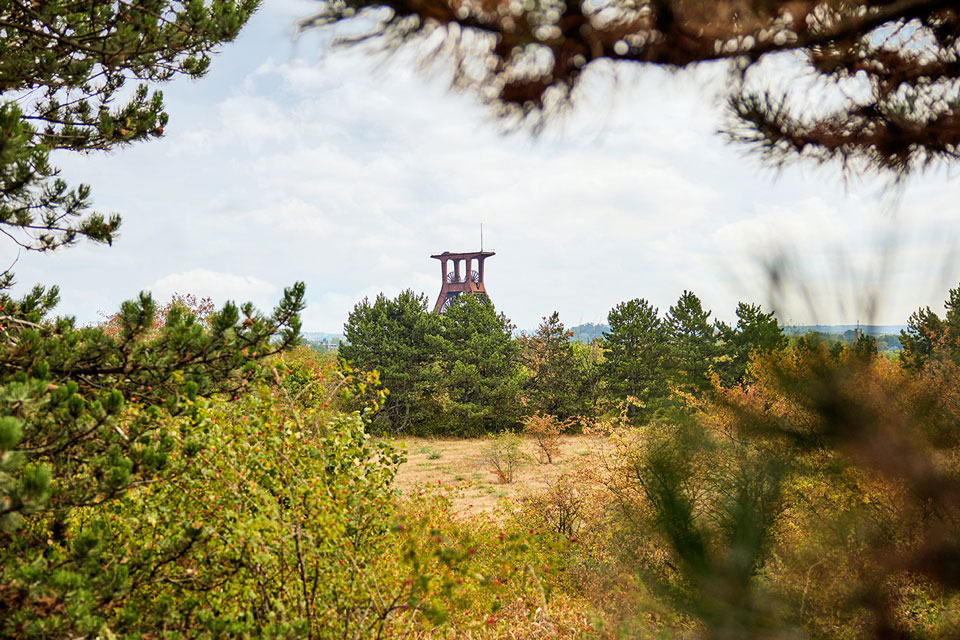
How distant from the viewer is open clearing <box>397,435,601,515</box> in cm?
1264

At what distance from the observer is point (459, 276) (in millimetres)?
38531

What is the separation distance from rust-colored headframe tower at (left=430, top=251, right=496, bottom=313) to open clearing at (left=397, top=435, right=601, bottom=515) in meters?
17.2

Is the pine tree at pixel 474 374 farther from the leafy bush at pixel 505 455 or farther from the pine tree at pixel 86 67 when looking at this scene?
the pine tree at pixel 86 67

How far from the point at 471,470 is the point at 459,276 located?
23.3 m

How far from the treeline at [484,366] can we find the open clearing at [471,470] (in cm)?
147

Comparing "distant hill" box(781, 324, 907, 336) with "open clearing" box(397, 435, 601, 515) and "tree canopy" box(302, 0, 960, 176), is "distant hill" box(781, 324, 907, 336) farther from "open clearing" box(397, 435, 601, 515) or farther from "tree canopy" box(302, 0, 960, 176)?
"open clearing" box(397, 435, 601, 515)

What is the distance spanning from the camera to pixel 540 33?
157 cm

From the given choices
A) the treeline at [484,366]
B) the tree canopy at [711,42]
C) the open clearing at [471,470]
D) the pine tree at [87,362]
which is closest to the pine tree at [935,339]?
the tree canopy at [711,42]

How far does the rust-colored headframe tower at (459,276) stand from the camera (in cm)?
3750

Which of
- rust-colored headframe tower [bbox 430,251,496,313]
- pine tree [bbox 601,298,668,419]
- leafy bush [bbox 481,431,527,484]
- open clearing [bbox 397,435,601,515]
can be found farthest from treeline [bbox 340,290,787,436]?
rust-colored headframe tower [bbox 430,251,496,313]

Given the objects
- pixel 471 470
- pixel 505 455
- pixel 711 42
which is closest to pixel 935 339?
pixel 711 42

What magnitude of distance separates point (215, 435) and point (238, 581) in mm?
838

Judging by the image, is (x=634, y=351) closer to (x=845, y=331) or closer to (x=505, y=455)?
(x=505, y=455)

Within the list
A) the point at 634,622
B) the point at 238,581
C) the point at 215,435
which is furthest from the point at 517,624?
the point at 215,435
